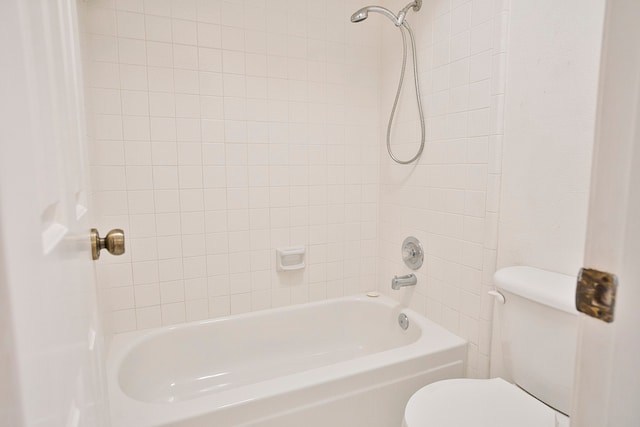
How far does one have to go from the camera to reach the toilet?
1010 mm

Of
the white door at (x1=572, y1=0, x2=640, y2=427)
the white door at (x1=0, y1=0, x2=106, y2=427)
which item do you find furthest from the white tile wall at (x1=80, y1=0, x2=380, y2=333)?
the white door at (x1=572, y1=0, x2=640, y2=427)

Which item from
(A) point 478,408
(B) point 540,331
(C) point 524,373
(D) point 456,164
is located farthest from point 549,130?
(A) point 478,408

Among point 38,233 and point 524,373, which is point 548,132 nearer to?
point 524,373

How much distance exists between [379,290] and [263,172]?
1021 millimetres

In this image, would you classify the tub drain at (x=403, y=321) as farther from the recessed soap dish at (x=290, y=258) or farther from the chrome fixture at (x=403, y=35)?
the chrome fixture at (x=403, y=35)

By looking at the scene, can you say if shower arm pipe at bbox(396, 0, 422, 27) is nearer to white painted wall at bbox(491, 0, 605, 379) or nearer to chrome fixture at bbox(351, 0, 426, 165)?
chrome fixture at bbox(351, 0, 426, 165)

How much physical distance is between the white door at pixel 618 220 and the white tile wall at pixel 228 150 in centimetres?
154

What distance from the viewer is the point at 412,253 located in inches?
71.3

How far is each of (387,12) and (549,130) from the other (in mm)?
921

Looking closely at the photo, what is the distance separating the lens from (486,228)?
1391mm

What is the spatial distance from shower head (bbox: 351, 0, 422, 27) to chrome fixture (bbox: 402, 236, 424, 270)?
105cm

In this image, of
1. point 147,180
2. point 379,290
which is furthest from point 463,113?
point 147,180

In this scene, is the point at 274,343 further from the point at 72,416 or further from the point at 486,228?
the point at 72,416

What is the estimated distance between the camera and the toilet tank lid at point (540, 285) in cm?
102
